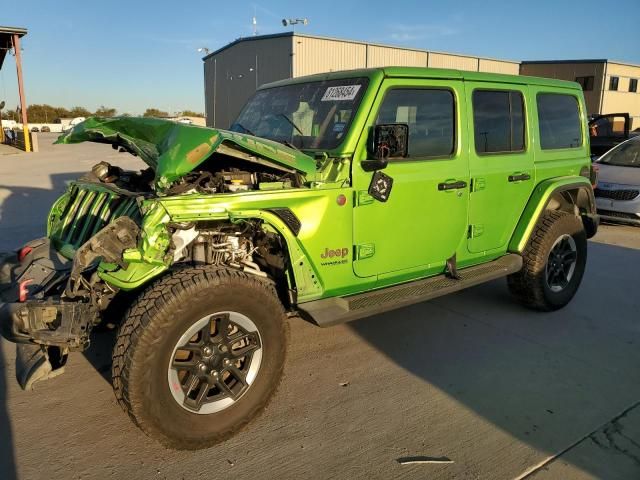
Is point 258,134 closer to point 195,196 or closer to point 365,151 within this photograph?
point 365,151

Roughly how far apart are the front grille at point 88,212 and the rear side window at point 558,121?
11.9ft

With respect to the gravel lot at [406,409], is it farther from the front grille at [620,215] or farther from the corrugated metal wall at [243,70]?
the corrugated metal wall at [243,70]

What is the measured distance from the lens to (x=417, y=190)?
3596 mm

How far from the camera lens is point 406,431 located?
9.74ft

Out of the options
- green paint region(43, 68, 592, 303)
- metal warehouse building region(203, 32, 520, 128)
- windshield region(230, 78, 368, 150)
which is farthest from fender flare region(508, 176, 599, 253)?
metal warehouse building region(203, 32, 520, 128)

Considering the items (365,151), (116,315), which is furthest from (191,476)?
(365,151)

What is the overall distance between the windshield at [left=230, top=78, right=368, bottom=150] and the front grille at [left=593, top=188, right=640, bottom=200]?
6.86m

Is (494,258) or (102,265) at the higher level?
(102,265)

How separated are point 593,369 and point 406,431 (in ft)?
5.65

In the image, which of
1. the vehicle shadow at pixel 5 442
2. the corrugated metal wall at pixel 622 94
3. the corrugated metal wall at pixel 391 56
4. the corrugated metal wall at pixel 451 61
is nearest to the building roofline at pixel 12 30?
the corrugated metal wall at pixel 391 56

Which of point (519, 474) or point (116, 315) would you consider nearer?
point (519, 474)

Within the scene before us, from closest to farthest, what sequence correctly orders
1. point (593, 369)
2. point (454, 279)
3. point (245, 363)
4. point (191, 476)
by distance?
1. point (191, 476)
2. point (245, 363)
3. point (593, 369)
4. point (454, 279)

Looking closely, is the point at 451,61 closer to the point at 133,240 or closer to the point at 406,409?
the point at 406,409

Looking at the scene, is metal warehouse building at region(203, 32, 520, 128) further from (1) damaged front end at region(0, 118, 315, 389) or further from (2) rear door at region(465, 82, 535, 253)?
(1) damaged front end at region(0, 118, 315, 389)
